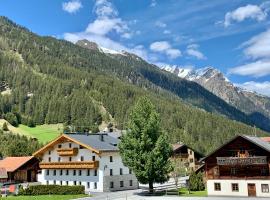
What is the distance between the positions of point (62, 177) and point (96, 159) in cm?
982

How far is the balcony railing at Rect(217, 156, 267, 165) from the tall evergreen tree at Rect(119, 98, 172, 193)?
8646 millimetres

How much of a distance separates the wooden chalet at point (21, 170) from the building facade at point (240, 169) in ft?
149

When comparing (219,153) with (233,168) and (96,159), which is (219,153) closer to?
(233,168)

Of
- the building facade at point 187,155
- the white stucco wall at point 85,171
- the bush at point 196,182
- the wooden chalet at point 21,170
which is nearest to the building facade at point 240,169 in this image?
the bush at point 196,182

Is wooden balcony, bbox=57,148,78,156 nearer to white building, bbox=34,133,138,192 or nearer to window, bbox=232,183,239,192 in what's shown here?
white building, bbox=34,133,138,192

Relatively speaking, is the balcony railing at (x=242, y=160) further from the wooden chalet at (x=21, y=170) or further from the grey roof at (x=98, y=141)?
the wooden chalet at (x=21, y=170)

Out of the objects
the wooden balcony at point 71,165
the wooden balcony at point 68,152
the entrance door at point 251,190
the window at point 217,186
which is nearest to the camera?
the entrance door at point 251,190

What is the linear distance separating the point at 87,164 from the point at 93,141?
20.2ft

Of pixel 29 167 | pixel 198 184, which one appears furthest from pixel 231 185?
pixel 29 167

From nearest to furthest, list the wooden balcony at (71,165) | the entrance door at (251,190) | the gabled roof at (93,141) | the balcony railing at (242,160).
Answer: the balcony railing at (242,160), the entrance door at (251,190), the wooden balcony at (71,165), the gabled roof at (93,141)

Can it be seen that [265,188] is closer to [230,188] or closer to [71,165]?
[230,188]

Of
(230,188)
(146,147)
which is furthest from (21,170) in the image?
(230,188)

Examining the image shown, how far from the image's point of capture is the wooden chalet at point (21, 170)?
9662 centimetres

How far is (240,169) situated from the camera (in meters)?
67.2
